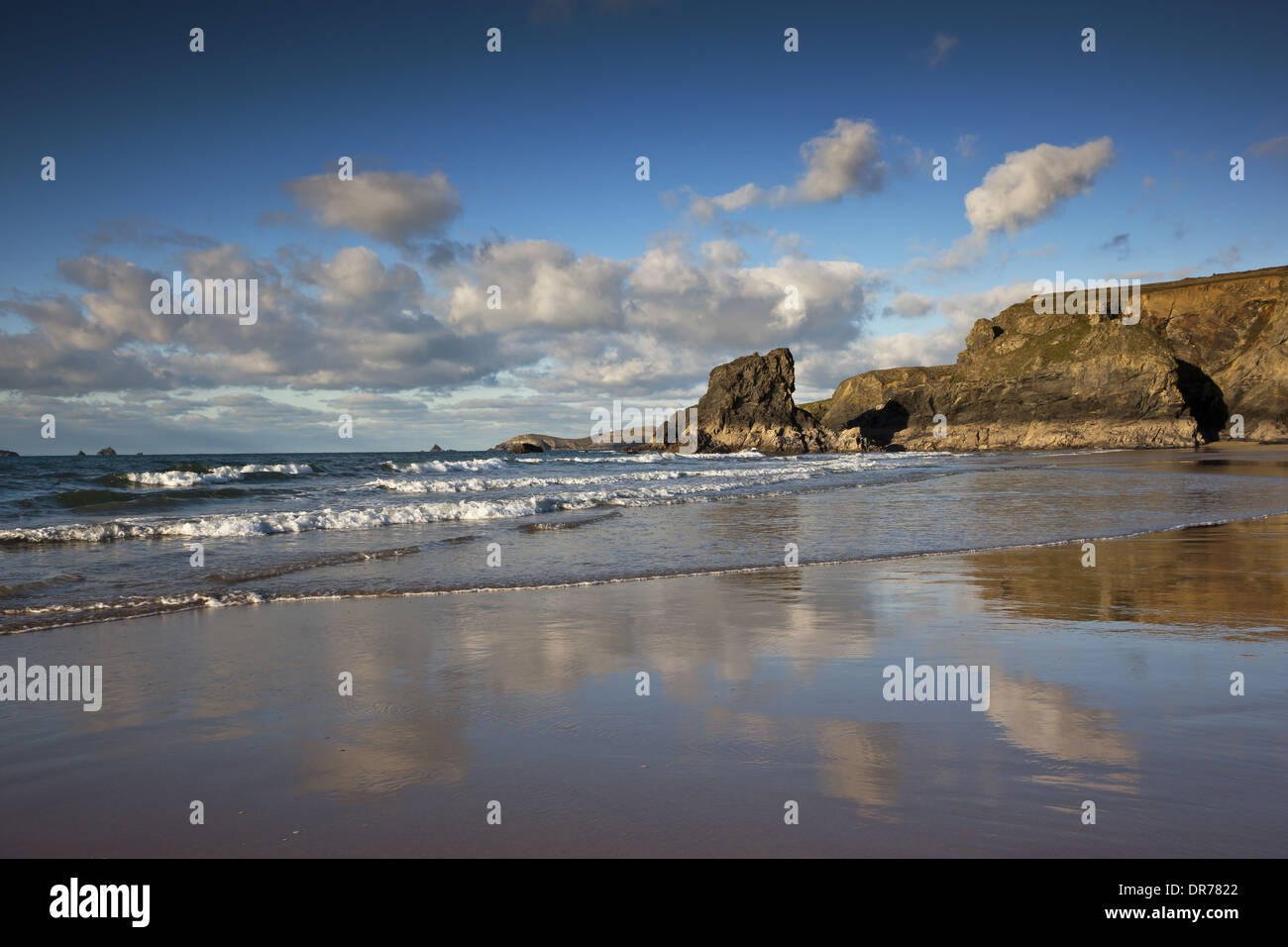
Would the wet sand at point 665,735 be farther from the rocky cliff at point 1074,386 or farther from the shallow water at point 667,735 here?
the rocky cliff at point 1074,386

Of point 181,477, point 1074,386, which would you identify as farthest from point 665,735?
point 1074,386

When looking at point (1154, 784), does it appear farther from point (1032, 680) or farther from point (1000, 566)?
point (1000, 566)

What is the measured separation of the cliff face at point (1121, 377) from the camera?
8519cm

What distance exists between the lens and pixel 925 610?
7.71 m

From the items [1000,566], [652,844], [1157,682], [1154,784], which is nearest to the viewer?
[652,844]

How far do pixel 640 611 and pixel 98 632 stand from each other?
18.2 ft

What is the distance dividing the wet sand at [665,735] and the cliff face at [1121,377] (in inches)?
3826

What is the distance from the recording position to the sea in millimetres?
9961

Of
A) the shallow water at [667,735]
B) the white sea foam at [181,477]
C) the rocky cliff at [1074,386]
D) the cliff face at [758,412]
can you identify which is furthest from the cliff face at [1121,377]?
the shallow water at [667,735]

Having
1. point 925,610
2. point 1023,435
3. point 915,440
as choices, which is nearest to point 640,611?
point 925,610

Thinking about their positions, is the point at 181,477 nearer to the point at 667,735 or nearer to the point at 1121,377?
the point at 667,735

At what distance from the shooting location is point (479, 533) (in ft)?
52.3

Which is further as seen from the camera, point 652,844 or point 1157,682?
point 1157,682

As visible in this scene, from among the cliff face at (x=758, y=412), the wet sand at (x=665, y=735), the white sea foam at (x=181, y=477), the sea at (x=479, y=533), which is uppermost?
the cliff face at (x=758, y=412)
